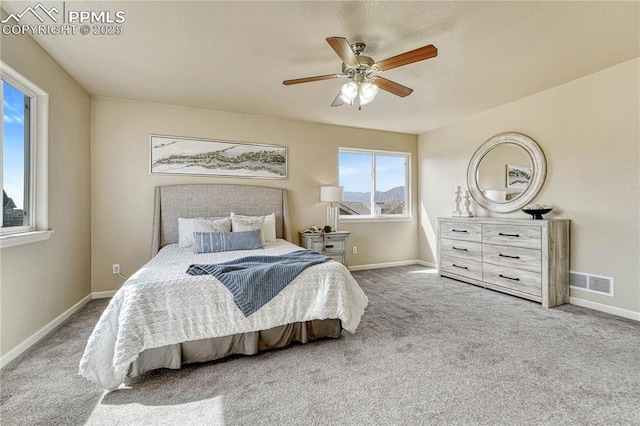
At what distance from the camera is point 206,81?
327cm

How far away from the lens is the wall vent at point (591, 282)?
10.1 ft

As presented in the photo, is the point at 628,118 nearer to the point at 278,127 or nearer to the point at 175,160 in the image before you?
the point at 278,127

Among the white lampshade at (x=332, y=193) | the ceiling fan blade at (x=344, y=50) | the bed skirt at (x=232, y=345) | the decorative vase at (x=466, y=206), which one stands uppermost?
the ceiling fan blade at (x=344, y=50)

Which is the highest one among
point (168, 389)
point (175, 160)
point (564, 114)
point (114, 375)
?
point (564, 114)

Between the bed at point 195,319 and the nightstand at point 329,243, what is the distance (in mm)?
1641

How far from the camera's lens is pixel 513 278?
3.57 meters

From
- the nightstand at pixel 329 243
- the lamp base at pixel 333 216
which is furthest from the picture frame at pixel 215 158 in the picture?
the nightstand at pixel 329 243

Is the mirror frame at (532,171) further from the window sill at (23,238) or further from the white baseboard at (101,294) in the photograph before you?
the white baseboard at (101,294)

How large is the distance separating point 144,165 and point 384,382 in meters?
3.82

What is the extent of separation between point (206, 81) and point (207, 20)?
1.12 metres

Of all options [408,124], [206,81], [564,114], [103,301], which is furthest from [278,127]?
[564,114]

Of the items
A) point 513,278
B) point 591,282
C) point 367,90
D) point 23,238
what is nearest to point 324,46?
point 367,90

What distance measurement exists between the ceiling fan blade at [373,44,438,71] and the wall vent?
306 cm

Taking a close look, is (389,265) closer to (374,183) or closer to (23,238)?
(374,183)
